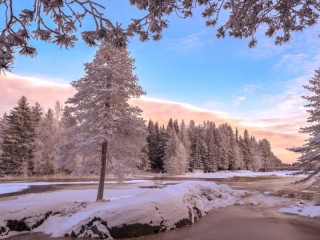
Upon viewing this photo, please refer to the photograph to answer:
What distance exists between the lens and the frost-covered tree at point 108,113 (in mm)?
19422

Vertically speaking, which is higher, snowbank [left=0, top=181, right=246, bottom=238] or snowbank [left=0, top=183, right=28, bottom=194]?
snowbank [left=0, top=183, right=28, bottom=194]

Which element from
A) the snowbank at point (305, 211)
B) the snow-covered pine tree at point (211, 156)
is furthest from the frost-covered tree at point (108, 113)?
the snow-covered pine tree at point (211, 156)

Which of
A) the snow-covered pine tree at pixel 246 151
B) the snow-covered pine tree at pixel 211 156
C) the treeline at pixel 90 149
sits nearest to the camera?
the treeline at pixel 90 149

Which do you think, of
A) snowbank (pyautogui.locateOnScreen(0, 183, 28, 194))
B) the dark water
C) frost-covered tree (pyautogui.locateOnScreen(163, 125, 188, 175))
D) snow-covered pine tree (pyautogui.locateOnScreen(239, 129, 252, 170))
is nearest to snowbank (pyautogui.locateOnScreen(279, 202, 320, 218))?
the dark water

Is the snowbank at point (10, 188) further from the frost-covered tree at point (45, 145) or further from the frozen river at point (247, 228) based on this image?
Result: the frost-covered tree at point (45, 145)

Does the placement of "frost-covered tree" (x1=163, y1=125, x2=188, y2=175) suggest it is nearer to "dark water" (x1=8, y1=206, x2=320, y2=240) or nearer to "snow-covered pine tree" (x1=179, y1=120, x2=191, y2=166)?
"snow-covered pine tree" (x1=179, y1=120, x2=191, y2=166)

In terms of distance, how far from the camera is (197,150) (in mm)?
82938

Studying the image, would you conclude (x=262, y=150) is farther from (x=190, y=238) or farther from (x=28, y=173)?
(x=190, y=238)

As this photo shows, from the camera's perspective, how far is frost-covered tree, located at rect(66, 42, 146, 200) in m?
19.4

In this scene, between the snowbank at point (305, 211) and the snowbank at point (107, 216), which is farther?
the snowbank at point (305, 211)

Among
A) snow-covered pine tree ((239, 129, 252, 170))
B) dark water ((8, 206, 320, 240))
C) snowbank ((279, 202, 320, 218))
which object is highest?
snow-covered pine tree ((239, 129, 252, 170))

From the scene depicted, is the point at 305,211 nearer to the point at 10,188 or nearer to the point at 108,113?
the point at 108,113

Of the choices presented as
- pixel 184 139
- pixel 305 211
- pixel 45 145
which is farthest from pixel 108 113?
pixel 184 139

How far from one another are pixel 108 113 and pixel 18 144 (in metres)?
35.0
